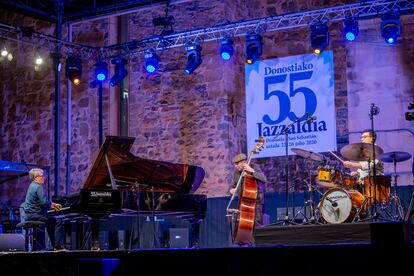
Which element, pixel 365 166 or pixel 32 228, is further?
pixel 32 228

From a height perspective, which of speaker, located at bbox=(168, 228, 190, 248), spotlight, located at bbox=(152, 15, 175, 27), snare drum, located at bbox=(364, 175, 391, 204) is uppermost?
spotlight, located at bbox=(152, 15, 175, 27)

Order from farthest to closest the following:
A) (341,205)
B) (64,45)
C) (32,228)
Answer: (64,45) → (32,228) → (341,205)

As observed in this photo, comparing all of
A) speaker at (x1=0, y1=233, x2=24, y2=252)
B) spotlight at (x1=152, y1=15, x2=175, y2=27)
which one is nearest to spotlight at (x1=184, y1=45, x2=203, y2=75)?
spotlight at (x1=152, y1=15, x2=175, y2=27)

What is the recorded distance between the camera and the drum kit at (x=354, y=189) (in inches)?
367

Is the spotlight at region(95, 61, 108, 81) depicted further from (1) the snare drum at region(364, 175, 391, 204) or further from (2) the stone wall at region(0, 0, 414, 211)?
(1) the snare drum at region(364, 175, 391, 204)

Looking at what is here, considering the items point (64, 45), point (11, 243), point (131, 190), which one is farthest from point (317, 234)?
point (64, 45)

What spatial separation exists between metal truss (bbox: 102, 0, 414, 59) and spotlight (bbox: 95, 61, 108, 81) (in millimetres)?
282

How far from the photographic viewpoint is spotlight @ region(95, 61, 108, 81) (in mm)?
14320

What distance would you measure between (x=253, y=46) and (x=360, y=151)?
3976 millimetres

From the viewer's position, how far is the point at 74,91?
16000 mm

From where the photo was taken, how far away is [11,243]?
33.3 ft

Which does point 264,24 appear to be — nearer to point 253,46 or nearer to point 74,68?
point 253,46

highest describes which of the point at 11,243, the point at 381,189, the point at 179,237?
the point at 381,189

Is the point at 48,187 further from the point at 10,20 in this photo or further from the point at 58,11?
the point at 10,20
